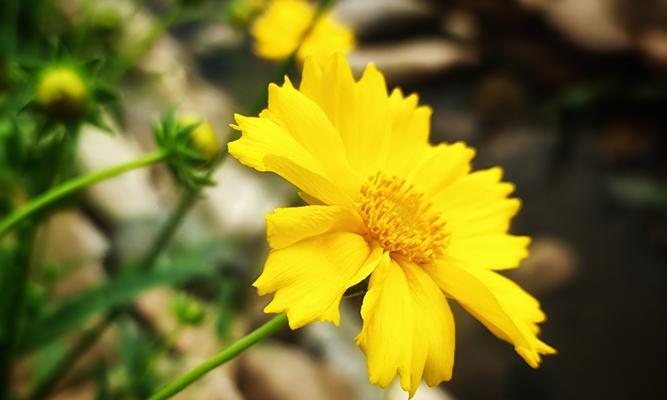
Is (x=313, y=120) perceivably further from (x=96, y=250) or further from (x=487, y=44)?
(x=487, y=44)

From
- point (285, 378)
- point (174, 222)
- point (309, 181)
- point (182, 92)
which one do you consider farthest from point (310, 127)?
point (182, 92)

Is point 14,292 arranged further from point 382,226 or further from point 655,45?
point 655,45

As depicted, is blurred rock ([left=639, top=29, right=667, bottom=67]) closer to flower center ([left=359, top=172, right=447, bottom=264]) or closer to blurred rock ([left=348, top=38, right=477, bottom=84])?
blurred rock ([left=348, top=38, right=477, bottom=84])

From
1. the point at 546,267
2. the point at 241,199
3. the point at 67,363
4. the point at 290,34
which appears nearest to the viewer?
the point at 67,363

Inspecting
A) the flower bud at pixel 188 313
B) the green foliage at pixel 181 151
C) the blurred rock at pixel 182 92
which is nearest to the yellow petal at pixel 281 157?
the green foliage at pixel 181 151

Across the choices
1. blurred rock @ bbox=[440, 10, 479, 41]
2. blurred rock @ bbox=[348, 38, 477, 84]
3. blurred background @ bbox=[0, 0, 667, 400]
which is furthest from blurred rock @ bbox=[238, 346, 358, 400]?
blurred rock @ bbox=[440, 10, 479, 41]

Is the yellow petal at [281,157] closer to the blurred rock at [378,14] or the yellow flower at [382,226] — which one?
the yellow flower at [382,226]
